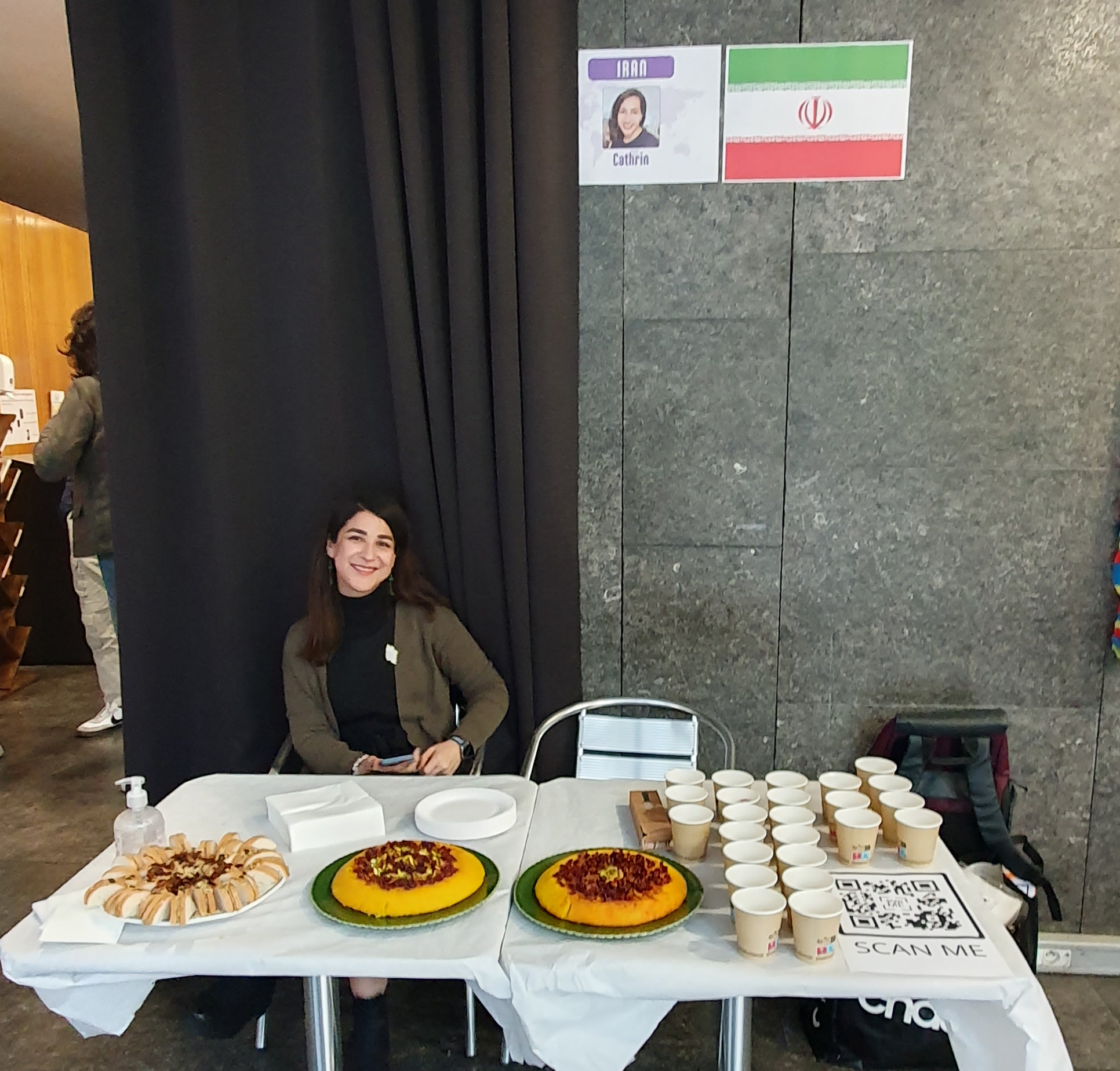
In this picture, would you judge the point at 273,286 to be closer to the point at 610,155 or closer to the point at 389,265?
the point at 389,265

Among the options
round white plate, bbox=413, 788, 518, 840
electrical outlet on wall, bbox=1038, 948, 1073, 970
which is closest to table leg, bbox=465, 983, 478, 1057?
round white plate, bbox=413, 788, 518, 840

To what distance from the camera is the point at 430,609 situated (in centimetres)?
218

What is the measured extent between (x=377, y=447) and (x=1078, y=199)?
174cm

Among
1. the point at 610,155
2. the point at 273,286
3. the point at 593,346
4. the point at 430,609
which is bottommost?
the point at 430,609

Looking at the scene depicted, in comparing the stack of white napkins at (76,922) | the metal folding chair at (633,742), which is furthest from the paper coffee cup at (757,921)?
the metal folding chair at (633,742)

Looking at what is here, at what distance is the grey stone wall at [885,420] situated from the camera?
211 cm

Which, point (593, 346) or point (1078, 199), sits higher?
point (1078, 199)

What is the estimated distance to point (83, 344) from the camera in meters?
3.21

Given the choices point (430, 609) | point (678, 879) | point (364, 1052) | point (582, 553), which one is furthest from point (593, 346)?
point (364, 1052)

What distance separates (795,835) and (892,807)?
18 centimetres

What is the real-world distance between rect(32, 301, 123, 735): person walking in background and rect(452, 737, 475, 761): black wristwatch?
1.69 metres

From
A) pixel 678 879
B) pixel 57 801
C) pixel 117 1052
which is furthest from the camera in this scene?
pixel 57 801

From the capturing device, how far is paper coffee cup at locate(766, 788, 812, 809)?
1537 millimetres

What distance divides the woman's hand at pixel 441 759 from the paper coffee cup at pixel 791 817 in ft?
2.48
